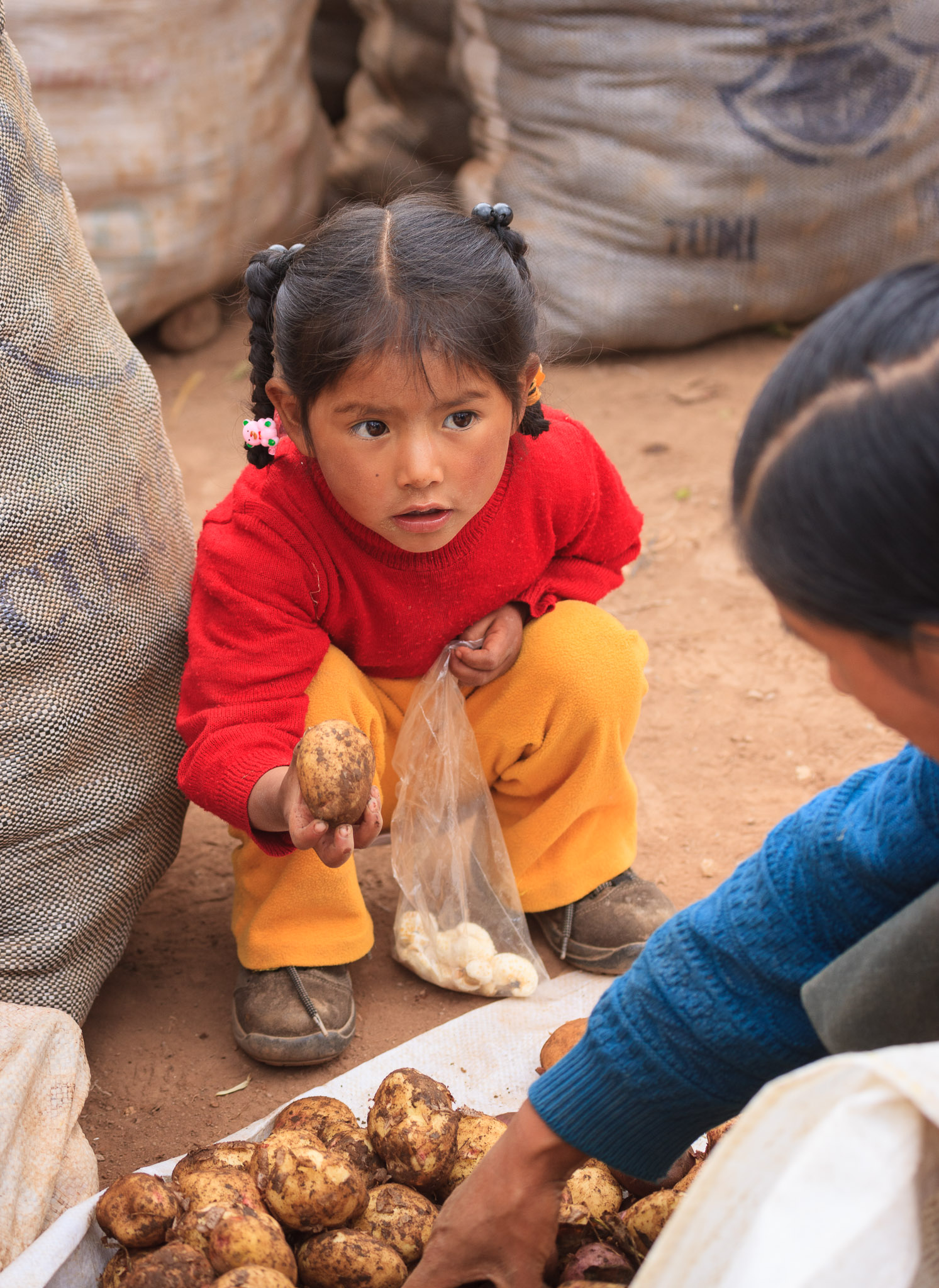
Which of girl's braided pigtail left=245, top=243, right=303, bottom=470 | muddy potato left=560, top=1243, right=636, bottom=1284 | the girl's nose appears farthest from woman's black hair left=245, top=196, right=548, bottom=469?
muddy potato left=560, top=1243, right=636, bottom=1284

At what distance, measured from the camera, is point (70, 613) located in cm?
182

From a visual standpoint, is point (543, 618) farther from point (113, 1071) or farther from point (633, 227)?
point (633, 227)

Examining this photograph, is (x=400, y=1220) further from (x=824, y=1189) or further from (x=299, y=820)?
(x=824, y=1189)

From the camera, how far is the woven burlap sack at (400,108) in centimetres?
465

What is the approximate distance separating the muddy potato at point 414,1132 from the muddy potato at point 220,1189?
7.2 inches

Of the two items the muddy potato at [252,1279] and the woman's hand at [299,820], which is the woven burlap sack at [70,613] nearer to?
the woman's hand at [299,820]

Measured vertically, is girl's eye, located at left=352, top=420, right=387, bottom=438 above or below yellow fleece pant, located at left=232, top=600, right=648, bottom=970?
above

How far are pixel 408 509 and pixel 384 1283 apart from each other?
100 centimetres

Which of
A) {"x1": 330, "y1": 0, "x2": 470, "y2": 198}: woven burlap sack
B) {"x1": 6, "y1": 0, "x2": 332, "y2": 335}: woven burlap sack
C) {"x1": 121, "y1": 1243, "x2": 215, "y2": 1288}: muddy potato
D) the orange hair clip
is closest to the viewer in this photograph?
{"x1": 121, "y1": 1243, "x2": 215, "y2": 1288}: muddy potato

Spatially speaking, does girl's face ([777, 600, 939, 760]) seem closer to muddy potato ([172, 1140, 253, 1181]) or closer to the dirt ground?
the dirt ground

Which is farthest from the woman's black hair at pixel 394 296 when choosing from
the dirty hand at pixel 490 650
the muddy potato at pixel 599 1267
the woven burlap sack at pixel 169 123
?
the woven burlap sack at pixel 169 123

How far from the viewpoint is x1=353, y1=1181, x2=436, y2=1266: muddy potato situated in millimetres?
1500

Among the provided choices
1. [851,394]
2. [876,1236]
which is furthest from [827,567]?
[876,1236]

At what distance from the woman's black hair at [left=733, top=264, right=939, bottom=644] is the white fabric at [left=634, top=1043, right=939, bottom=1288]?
1.12ft
